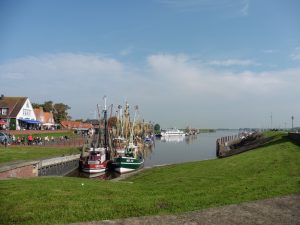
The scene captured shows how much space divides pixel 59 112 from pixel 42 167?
4543 inches

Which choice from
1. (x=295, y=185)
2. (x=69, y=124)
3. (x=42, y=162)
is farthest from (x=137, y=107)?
(x=69, y=124)

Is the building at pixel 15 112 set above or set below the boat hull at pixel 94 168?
above

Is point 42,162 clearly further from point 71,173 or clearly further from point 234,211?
point 234,211

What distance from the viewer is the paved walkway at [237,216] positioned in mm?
10797

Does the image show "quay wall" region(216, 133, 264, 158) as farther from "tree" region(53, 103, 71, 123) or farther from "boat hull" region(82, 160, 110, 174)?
"tree" region(53, 103, 71, 123)

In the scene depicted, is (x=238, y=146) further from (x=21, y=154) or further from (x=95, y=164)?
(x=21, y=154)

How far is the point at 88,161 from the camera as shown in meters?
48.3

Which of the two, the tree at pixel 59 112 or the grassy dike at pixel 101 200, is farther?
the tree at pixel 59 112

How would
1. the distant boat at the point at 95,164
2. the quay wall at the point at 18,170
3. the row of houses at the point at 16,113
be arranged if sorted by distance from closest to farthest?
1. the quay wall at the point at 18,170
2. the distant boat at the point at 95,164
3. the row of houses at the point at 16,113

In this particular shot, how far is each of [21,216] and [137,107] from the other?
6945 cm

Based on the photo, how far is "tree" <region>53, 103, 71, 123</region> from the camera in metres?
150

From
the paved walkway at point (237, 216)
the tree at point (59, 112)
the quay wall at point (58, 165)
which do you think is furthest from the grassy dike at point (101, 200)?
the tree at point (59, 112)

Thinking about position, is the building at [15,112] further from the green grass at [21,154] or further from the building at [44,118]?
the green grass at [21,154]

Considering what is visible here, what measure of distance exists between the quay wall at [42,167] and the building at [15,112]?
34.8 metres
